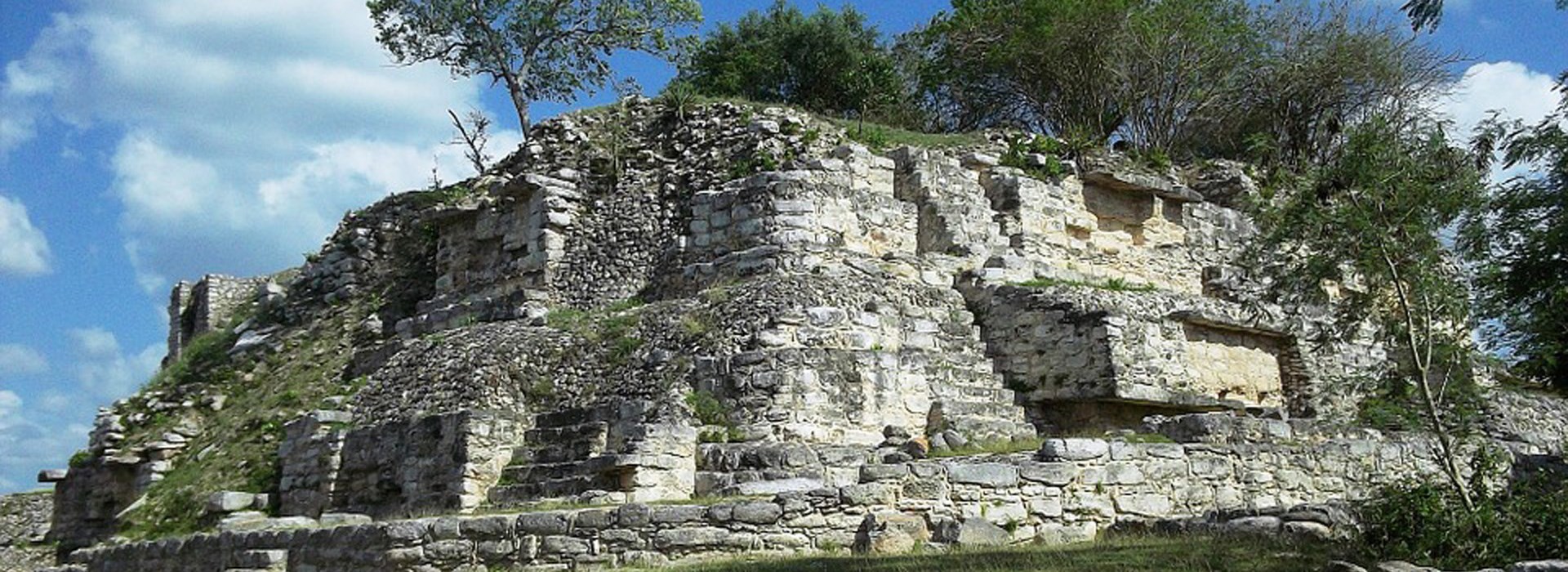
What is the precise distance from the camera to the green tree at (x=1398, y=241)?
40.0 feet

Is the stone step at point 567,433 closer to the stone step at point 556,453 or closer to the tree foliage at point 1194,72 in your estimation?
the stone step at point 556,453

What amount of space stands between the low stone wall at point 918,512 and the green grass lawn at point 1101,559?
0.58 meters

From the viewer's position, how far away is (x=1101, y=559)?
33.8 ft

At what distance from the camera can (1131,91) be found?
27047 millimetres

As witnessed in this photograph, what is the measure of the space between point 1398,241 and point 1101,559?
4.44 metres

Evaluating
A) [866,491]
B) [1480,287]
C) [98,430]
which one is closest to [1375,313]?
[1480,287]

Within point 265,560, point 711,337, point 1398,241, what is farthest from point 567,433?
point 1398,241

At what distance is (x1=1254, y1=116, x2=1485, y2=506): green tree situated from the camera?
1220 centimetres

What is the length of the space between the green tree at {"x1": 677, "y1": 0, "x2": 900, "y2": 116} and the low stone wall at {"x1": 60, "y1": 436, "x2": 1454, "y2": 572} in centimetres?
1743

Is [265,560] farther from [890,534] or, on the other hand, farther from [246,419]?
[246,419]

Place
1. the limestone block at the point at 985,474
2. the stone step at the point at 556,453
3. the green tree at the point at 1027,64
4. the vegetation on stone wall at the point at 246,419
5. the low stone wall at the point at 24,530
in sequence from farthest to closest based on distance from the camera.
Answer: the green tree at the point at 1027,64, the low stone wall at the point at 24,530, the vegetation on stone wall at the point at 246,419, the stone step at the point at 556,453, the limestone block at the point at 985,474

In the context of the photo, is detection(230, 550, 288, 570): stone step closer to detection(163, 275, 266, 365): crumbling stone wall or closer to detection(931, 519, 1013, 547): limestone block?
detection(931, 519, 1013, 547): limestone block

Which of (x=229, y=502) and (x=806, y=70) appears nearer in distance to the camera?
(x=229, y=502)

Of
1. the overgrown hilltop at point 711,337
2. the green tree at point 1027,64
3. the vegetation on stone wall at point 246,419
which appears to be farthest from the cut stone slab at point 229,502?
the green tree at point 1027,64
